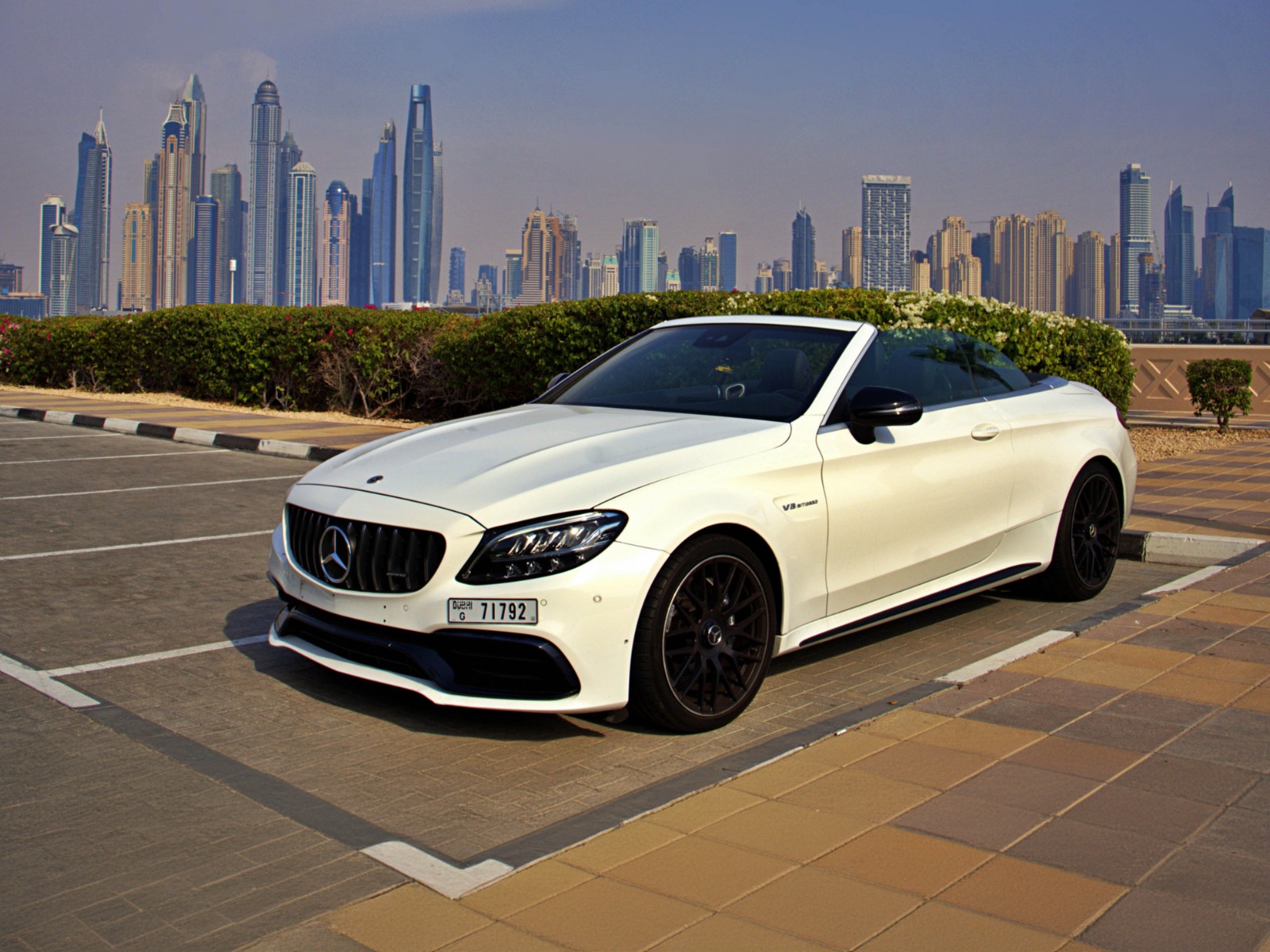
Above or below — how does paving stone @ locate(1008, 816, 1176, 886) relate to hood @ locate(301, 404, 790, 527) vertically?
below

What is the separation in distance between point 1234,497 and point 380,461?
26.0ft

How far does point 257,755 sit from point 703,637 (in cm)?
157

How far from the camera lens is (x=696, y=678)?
14.0 feet

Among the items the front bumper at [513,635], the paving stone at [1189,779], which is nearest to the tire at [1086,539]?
the paving stone at [1189,779]

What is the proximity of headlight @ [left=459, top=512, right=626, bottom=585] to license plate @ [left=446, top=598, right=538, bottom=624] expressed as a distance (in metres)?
0.07

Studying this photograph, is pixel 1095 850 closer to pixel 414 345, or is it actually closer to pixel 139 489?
pixel 139 489

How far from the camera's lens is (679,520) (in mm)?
4164

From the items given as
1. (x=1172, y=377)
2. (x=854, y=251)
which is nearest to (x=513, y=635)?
(x=1172, y=377)

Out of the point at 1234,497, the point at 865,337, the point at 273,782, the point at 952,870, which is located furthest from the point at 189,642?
the point at 1234,497

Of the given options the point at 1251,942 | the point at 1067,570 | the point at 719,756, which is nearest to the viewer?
the point at 1251,942

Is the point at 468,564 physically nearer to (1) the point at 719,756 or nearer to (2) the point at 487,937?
(1) the point at 719,756

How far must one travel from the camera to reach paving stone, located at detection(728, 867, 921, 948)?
9.32ft

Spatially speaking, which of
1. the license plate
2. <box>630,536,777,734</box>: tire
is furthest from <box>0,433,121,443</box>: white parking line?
<box>630,536,777,734</box>: tire

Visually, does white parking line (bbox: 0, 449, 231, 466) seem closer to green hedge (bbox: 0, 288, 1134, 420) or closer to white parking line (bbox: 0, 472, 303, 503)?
white parking line (bbox: 0, 472, 303, 503)
